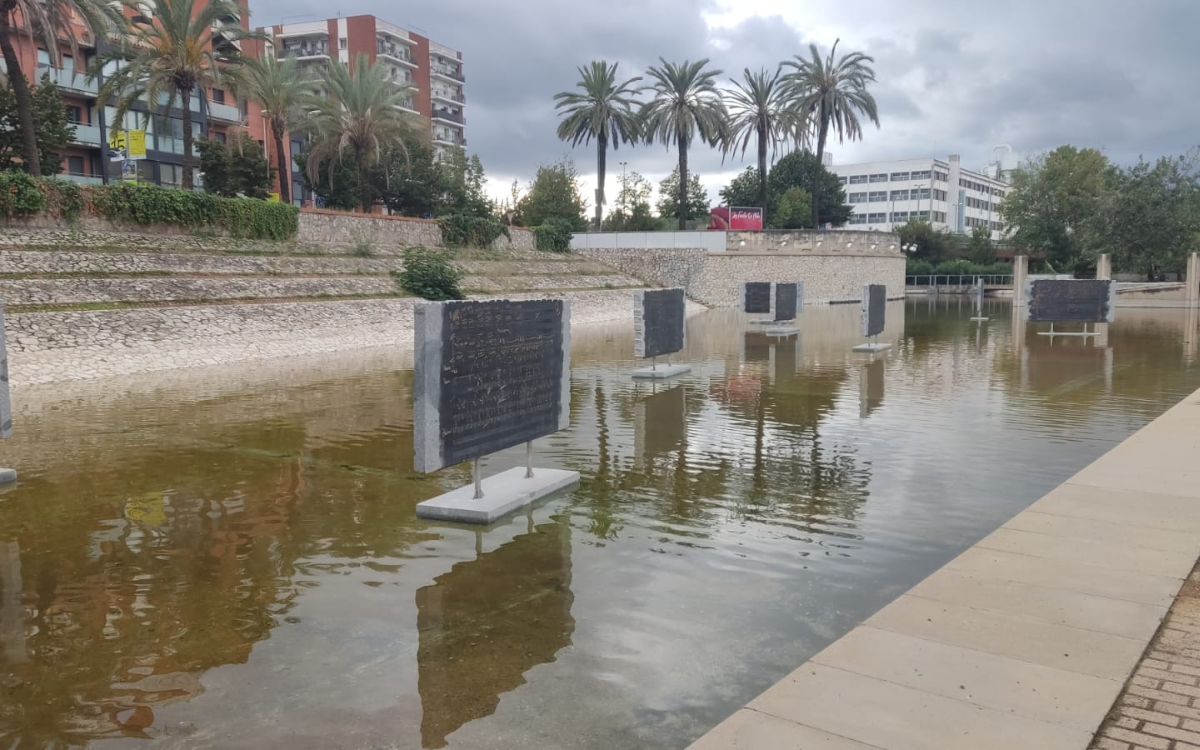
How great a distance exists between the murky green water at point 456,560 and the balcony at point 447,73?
95304mm

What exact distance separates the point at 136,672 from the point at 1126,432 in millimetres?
13335

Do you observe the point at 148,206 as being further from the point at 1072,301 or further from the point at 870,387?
the point at 1072,301

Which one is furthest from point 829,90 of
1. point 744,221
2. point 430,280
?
point 430,280

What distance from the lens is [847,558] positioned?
774 cm

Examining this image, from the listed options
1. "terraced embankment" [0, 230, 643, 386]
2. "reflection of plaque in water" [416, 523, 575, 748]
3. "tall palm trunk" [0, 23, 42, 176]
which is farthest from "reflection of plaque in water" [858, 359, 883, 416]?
"tall palm trunk" [0, 23, 42, 176]

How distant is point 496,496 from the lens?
944 centimetres

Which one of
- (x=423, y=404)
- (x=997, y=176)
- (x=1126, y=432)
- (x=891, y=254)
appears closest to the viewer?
(x=423, y=404)

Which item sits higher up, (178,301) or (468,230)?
(468,230)

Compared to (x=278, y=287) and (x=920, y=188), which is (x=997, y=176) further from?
(x=278, y=287)

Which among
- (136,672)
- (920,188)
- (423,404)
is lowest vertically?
(136,672)

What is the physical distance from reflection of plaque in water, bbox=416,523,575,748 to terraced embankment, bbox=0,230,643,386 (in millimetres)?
17010

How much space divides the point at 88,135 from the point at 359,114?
67.5 ft

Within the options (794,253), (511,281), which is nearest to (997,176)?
(794,253)

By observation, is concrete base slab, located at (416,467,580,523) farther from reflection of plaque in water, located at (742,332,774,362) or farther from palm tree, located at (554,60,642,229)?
palm tree, located at (554,60,642,229)
